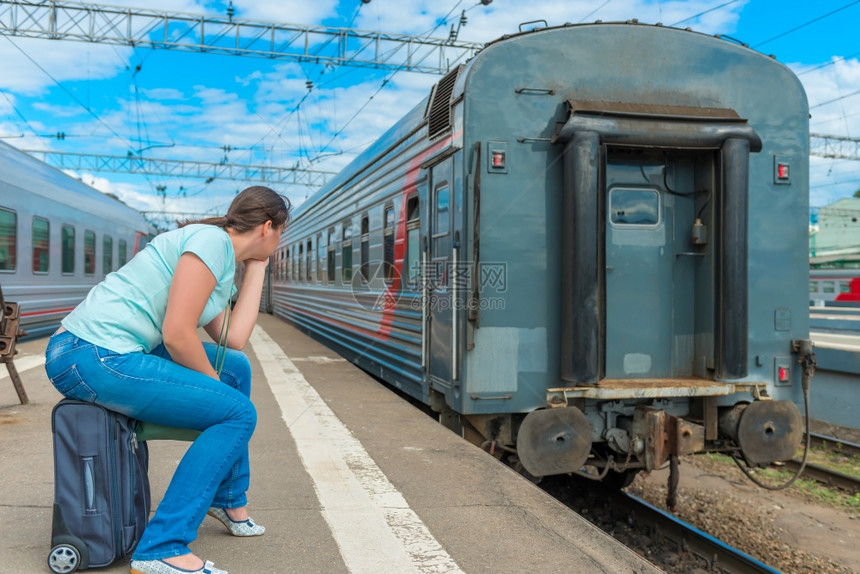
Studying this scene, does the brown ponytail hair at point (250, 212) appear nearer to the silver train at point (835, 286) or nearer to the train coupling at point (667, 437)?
the train coupling at point (667, 437)

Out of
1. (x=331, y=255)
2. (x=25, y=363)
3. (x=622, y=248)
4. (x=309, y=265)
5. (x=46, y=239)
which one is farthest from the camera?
(x=309, y=265)

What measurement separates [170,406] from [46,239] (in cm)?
1224

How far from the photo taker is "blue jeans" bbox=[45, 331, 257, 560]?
8.63 feet

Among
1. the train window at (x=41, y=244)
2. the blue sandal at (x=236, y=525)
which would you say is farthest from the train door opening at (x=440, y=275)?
the train window at (x=41, y=244)

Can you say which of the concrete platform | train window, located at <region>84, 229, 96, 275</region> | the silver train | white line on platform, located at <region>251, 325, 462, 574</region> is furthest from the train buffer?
the silver train

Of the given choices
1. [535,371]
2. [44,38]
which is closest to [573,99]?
[535,371]

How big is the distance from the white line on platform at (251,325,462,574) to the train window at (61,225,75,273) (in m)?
9.92

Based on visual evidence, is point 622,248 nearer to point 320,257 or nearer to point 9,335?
point 9,335

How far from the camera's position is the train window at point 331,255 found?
1141 cm

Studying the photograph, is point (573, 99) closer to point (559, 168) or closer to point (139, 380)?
point (559, 168)

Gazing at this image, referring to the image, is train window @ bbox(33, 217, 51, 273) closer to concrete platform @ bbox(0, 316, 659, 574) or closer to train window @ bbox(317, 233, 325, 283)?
train window @ bbox(317, 233, 325, 283)

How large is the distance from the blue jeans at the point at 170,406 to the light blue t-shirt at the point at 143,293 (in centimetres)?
6

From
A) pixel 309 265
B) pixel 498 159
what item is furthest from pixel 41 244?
pixel 498 159

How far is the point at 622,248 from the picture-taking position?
532 cm
